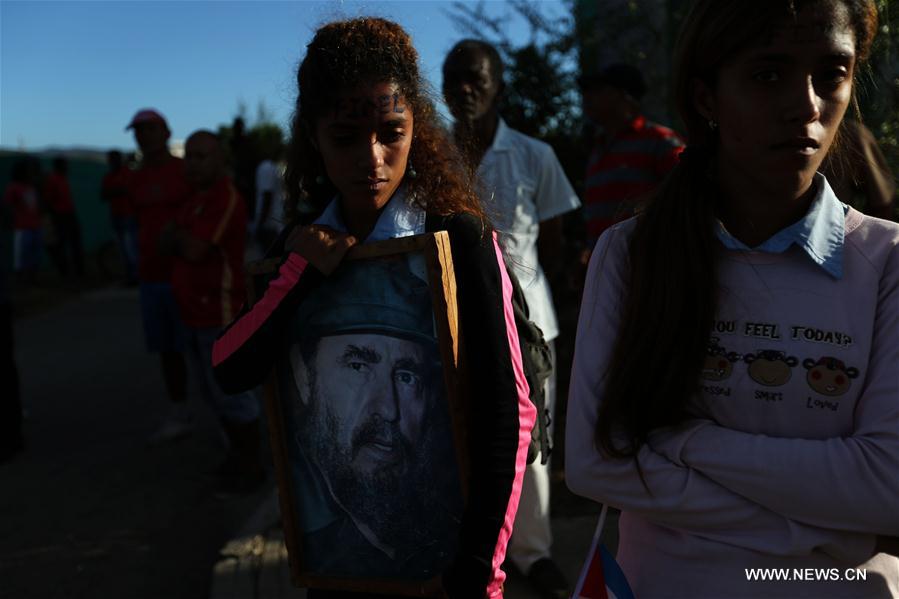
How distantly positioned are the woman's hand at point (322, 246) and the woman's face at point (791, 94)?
85 cm

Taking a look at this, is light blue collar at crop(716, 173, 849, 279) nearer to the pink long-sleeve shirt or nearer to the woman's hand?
the pink long-sleeve shirt

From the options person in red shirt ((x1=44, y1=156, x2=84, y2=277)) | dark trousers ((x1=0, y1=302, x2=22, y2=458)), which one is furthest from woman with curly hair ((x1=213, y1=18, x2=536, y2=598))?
person in red shirt ((x1=44, y1=156, x2=84, y2=277))

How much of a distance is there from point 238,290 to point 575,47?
3.46 meters

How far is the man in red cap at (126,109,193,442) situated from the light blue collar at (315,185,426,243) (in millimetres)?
4008

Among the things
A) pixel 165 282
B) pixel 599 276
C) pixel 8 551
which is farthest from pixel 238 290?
pixel 599 276

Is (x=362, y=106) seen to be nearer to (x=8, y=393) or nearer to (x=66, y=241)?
(x=8, y=393)

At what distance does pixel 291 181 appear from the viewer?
2.37 metres

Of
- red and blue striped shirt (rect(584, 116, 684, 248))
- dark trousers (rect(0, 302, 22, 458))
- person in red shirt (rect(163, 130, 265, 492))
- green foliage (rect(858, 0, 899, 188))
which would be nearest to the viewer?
green foliage (rect(858, 0, 899, 188))

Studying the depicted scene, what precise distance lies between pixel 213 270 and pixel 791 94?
4317 millimetres

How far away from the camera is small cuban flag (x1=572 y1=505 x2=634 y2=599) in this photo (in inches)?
60.9

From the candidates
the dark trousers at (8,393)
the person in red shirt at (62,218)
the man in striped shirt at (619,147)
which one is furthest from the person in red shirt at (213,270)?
the person in red shirt at (62,218)

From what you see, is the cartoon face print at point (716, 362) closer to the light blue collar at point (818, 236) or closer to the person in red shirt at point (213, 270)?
the light blue collar at point (818, 236)

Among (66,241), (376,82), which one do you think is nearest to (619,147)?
(376,82)

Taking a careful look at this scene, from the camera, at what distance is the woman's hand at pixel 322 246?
1.97 metres
